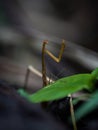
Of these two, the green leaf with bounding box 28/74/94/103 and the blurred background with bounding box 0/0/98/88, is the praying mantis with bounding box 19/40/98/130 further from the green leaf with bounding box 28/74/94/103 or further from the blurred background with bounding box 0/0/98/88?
the blurred background with bounding box 0/0/98/88

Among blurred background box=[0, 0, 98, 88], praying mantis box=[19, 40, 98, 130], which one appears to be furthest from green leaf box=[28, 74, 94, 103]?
blurred background box=[0, 0, 98, 88]

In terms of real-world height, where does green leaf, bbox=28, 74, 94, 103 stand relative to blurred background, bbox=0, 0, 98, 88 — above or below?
below

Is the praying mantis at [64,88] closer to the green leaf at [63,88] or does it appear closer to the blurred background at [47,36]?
the green leaf at [63,88]

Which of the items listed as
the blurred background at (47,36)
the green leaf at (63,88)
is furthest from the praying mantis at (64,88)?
the blurred background at (47,36)

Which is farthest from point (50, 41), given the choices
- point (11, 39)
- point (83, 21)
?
point (83, 21)

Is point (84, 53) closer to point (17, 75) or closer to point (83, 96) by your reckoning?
point (17, 75)

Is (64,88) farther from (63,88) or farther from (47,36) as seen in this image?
(47,36)

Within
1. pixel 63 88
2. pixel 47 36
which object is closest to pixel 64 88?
pixel 63 88
